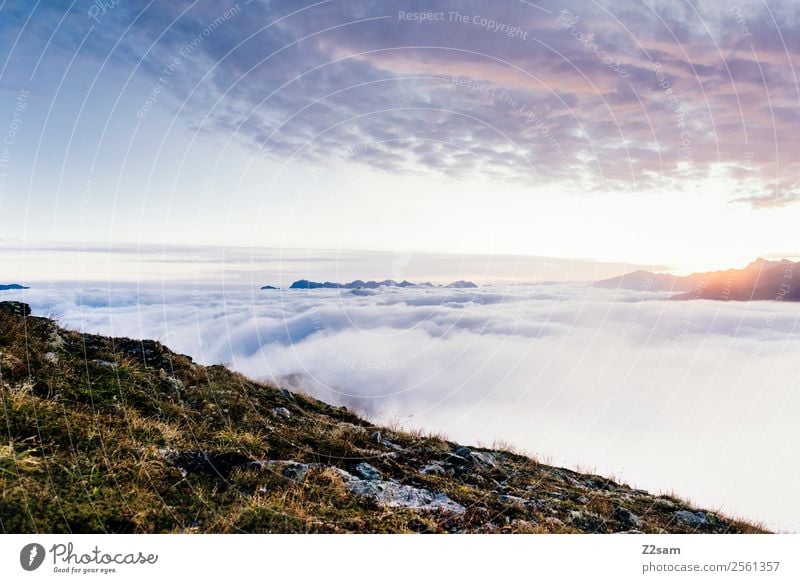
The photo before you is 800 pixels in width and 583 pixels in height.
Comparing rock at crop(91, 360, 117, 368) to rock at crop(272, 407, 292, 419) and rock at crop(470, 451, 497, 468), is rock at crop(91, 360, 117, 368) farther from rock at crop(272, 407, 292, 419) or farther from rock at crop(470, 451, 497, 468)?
rock at crop(470, 451, 497, 468)

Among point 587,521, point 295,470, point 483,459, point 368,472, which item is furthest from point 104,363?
point 587,521

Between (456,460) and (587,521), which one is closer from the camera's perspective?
(587,521)

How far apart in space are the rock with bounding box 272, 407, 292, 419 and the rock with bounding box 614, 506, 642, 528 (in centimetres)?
862

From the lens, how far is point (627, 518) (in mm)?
10633

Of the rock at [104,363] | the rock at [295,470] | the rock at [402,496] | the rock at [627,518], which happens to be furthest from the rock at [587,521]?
the rock at [104,363]

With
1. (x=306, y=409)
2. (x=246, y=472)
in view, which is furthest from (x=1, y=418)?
(x=306, y=409)

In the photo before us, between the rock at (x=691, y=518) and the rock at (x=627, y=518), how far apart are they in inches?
68.9

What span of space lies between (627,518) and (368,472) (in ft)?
20.2

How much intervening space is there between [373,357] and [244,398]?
986cm

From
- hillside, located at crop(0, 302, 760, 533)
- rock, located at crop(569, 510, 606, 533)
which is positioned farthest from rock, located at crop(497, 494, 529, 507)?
rock, located at crop(569, 510, 606, 533)

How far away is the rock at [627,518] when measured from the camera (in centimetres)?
1036

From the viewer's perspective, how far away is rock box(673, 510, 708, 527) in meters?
11.6

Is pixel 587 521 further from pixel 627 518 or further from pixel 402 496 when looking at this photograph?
pixel 402 496
